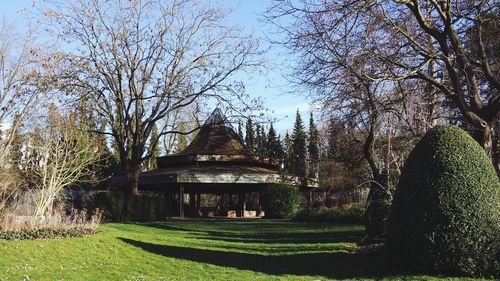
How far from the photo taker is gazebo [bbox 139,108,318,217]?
3338 centimetres

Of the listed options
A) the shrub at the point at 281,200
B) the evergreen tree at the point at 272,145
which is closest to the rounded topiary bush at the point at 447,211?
the shrub at the point at 281,200

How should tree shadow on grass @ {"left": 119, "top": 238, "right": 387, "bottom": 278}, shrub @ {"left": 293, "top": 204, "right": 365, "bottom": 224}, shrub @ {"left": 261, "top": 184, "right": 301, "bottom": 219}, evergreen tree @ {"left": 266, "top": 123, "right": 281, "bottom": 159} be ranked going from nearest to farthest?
tree shadow on grass @ {"left": 119, "top": 238, "right": 387, "bottom": 278} → shrub @ {"left": 293, "top": 204, "right": 365, "bottom": 224} → shrub @ {"left": 261, "top": 184, "right": 301, "bottom": 219} → evergreen tree @ {"left": 266, "top": 123, "right": 281, "bottom": 159}

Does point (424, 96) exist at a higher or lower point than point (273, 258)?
higher

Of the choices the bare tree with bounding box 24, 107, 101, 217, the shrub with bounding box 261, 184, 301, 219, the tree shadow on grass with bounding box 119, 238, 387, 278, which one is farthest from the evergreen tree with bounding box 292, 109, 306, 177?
the tree shadow on grass with bounding box 119, 238, 387, 278

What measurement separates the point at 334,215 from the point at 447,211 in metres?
20.3

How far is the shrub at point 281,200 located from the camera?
3447 centimetres

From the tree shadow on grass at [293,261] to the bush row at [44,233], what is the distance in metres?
1.44

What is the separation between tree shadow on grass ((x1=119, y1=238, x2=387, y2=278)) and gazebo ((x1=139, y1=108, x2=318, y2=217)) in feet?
57.3

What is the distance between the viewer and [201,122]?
34656mm

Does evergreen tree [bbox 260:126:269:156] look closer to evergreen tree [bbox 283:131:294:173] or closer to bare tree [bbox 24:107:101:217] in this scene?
evergreen tree [bbox 283:131:294:173]

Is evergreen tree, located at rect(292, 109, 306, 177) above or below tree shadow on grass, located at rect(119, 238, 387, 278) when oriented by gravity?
above

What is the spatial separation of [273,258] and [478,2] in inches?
344

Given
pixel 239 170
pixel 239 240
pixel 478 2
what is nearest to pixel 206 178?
pixel 239 170

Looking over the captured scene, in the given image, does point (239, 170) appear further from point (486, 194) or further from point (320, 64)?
point (486, 194)
